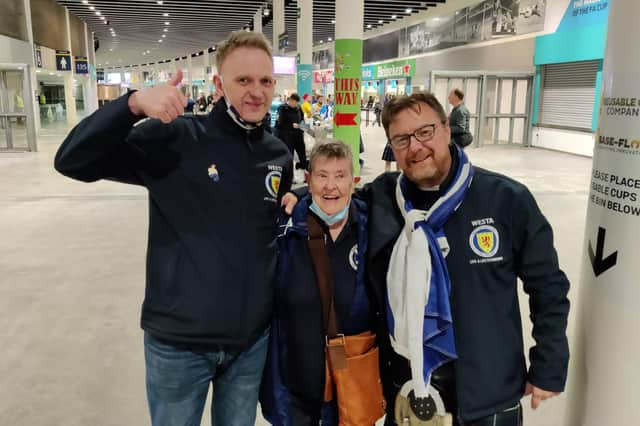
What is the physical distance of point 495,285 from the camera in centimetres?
165

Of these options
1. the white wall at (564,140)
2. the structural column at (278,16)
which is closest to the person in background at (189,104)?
the structural column at (278,16)

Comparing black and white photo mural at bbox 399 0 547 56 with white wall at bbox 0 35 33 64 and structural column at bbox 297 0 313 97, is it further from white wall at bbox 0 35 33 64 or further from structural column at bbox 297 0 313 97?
white wall at bbox 0 35 33 64

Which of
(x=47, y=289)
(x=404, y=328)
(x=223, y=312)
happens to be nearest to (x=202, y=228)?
(x=223, y=312)

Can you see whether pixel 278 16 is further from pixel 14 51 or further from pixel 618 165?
pixel 618 165

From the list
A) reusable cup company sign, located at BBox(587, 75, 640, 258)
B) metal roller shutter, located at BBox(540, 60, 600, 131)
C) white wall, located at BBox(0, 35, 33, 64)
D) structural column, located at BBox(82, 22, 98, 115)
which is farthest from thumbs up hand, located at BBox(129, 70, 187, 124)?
structural column, located at BBox(82, 22, 98, 115)

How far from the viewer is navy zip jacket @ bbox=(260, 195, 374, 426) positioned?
1751mm

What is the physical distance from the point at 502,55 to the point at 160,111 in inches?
735

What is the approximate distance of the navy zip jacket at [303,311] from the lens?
5.74 ft

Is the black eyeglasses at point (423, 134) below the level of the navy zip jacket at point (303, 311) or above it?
above

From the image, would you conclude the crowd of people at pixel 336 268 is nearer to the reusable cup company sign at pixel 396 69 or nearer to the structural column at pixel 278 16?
the structural column at pixel 278 16

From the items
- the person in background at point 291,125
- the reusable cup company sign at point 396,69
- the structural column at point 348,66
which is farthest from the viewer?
the reusable cup company sign at point 396,69

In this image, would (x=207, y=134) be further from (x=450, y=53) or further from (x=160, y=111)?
(x=450, y=53)

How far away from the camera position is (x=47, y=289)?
481cm

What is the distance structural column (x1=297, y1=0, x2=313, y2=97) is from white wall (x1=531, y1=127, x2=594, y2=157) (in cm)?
745
